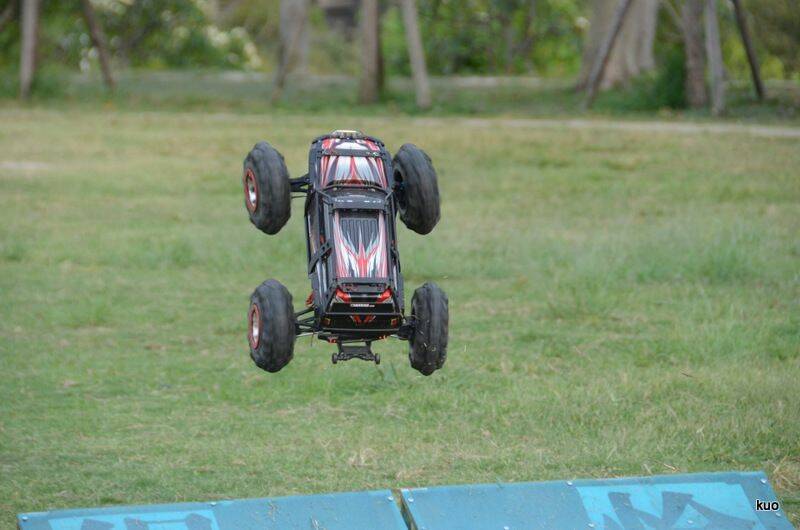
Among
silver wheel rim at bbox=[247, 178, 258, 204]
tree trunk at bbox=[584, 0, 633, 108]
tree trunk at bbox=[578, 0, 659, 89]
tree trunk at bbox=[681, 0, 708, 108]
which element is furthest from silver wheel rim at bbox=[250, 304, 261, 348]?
tree trunk at bbox=[578, 0, 659, 89]

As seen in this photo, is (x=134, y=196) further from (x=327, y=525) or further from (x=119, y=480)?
(x=327, y=525)

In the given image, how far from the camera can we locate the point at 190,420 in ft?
31.2

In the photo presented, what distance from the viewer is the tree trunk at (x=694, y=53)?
26375mm

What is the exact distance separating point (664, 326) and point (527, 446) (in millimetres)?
3670

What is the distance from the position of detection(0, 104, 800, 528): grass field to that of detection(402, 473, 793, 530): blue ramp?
4.99 ft

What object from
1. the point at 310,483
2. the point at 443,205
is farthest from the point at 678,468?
the point at 443,205

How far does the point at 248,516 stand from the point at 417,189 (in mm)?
2454

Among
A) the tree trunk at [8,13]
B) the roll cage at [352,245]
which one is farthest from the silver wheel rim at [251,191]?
the tree trunk at [8,13]

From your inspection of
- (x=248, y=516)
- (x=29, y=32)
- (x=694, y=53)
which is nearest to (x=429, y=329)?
(x=248, y=516)

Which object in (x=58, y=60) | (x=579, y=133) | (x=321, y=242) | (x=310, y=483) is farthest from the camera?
(x=58, y=60)

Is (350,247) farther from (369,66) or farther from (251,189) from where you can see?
(369,66)

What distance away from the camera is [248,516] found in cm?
636

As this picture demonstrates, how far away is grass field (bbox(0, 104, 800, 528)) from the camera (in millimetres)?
8586

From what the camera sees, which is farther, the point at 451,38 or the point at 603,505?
the point at 451,38
